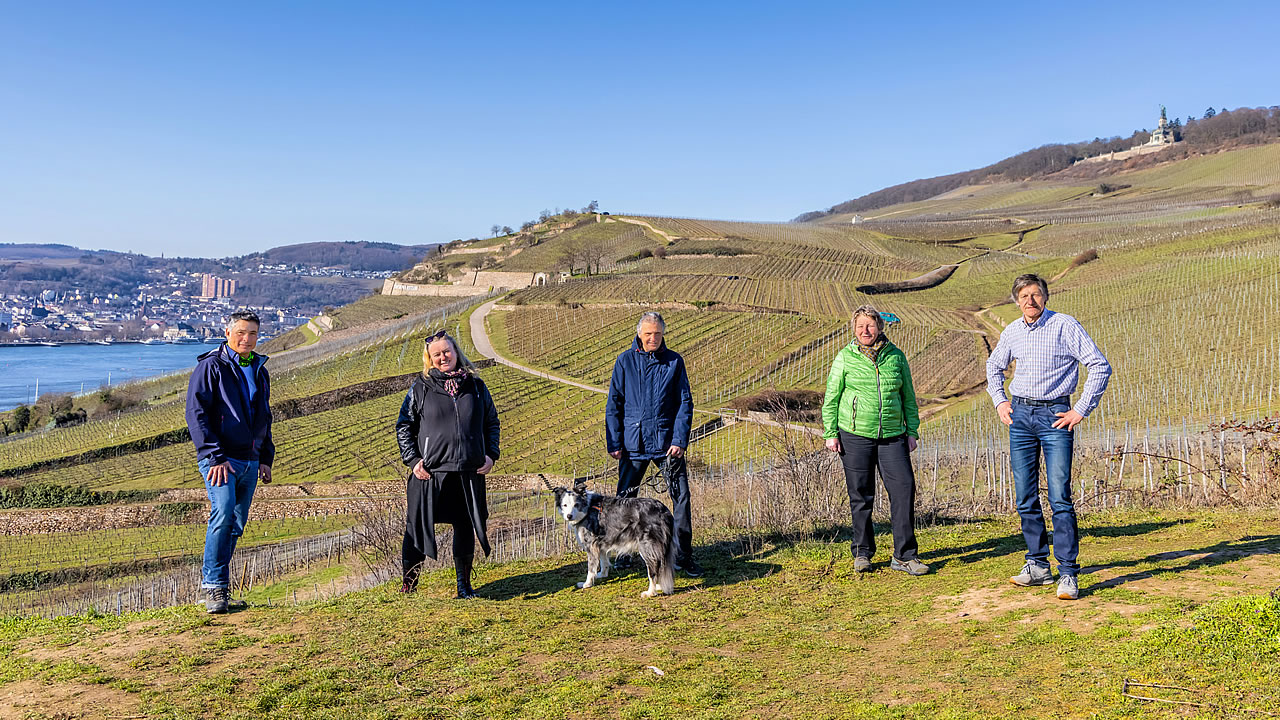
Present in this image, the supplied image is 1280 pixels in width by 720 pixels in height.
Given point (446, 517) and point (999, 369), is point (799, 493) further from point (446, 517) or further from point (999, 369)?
point (446, 517)

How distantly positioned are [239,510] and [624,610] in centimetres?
282

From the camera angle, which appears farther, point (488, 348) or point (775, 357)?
point (488, 348)

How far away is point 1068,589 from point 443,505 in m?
4.27

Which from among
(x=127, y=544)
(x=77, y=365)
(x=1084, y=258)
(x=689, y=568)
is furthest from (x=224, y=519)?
(x=77, y=365)

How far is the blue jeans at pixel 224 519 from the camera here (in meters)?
5.92

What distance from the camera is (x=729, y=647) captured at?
5.09 metres

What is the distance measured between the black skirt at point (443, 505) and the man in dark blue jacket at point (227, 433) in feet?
3.53

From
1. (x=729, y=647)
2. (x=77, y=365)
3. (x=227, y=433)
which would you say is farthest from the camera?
(x=77, y=365)

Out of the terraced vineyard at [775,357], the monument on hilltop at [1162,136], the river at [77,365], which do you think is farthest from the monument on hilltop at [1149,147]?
the river at [77,365]

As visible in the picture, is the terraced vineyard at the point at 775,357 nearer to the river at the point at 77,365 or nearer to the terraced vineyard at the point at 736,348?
the terraced vineyard at the point at 736,348

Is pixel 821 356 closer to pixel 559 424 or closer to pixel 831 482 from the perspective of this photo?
pixel 559 424

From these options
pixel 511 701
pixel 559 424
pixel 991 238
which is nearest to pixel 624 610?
pixel 511 701

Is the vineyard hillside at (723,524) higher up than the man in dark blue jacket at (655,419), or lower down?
lower down

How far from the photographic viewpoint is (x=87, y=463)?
41.7m
